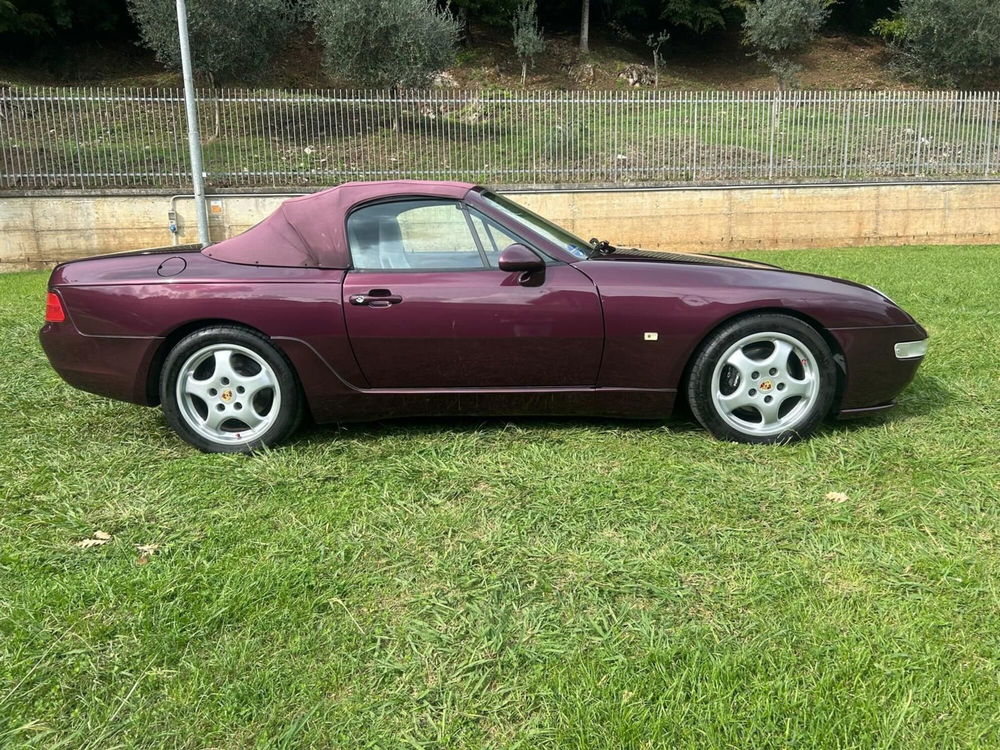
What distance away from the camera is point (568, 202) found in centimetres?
1442

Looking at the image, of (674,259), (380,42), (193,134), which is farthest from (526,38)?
(674,259)

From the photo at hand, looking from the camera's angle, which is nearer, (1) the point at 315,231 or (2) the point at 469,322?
(2) the point at 469,322

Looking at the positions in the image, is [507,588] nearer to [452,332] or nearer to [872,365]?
[452,332]

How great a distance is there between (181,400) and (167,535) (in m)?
1.06

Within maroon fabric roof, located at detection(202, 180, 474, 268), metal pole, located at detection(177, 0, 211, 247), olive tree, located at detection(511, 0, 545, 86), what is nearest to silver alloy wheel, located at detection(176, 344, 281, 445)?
maroon fabric roof, located at detection(202, 180, 474, 268)

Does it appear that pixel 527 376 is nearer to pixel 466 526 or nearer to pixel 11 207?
pixel 466 526

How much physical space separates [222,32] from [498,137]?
442 inches

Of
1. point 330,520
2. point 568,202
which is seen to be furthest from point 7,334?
point 568,202

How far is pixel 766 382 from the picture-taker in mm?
3812

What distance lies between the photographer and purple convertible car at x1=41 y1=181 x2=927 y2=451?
3771 mm

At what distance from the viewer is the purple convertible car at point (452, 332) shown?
377 centimetres

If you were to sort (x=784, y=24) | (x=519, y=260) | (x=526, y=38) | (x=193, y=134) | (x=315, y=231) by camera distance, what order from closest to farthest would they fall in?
(x=519, y=260)
(x=315, y=231)
(x=193, y=134)
(x=784, y=24)
(x=526, y=38)

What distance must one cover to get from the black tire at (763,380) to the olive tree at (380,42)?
1847 cm

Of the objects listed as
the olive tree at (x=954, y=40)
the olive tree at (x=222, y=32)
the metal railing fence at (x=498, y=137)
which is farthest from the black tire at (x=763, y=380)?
the olive tree at (x=954, y=40)
